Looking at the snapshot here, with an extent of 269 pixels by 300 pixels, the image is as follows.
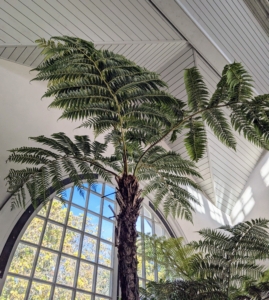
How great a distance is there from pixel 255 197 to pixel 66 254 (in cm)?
554

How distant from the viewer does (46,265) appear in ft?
12.4

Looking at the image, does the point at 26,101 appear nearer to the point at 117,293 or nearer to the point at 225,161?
the point at 117,293

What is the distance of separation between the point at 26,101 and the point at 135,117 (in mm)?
2669

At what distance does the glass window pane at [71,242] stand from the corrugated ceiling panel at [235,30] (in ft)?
13.9

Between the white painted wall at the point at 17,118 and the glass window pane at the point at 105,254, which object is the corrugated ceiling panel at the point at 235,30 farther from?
the glass window pane at the point at 105,254

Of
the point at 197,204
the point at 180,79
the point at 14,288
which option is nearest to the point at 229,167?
the point at 197,204

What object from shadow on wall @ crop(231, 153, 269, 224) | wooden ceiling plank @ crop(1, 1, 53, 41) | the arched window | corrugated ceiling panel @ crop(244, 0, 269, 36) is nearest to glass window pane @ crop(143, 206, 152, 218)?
the arched window

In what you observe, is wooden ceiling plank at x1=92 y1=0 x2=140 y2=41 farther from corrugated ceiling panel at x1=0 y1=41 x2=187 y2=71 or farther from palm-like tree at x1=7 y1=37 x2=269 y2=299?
palm-like tree at x1=7 y1=37 x2=269 y2=299

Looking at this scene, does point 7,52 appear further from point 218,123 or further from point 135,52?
point 218,123

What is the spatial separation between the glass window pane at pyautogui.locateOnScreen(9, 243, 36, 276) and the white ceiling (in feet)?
9.69

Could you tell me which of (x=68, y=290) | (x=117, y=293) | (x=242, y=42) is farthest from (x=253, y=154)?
(x=68, y=290)

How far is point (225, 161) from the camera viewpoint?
288 inches

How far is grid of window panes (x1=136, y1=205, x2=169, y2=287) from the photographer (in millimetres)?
4969

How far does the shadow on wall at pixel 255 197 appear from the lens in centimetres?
738
